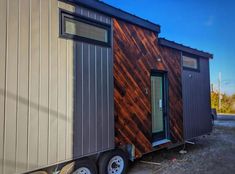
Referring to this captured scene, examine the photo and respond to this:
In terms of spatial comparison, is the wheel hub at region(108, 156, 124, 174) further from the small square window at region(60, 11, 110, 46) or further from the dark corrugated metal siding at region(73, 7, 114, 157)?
the small square window at region(60, 11, 110, 46)

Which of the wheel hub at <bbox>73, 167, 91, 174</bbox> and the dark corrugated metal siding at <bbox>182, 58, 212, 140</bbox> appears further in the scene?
the dark corrugated metal siding at <bbox>182, 58, 212, 140</bbox>

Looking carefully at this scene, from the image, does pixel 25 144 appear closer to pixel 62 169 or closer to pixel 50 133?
pixel 50 133

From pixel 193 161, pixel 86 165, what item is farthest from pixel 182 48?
pixel 86 165

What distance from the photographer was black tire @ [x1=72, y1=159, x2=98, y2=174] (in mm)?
3861

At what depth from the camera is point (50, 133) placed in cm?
349

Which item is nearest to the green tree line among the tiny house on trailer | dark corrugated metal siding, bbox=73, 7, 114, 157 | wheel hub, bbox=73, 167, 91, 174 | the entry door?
the tiny house on trailer

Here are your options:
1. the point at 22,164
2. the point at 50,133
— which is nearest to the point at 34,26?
the point at 50,133

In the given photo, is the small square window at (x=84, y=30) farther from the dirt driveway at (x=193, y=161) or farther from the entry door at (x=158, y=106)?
the dirt driveway at (x=193, y=161)

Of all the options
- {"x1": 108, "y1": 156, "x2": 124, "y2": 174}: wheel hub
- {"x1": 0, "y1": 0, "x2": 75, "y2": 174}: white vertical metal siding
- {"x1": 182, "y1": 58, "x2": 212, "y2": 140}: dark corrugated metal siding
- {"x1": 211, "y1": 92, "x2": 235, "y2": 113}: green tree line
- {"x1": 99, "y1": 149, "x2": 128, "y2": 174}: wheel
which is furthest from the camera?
{"x1": 211, "y1": 92, "x2": 235, "y2": 113}: green tree line

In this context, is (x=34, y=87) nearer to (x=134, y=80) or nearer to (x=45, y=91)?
(x=45, y=91)

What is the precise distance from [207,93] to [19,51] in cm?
685

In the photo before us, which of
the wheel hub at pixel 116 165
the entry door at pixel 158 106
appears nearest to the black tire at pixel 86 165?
the wheel hub at pixel 116 165

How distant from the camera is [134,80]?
17.0 ft

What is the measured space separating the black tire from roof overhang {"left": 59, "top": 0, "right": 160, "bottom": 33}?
2.83m
